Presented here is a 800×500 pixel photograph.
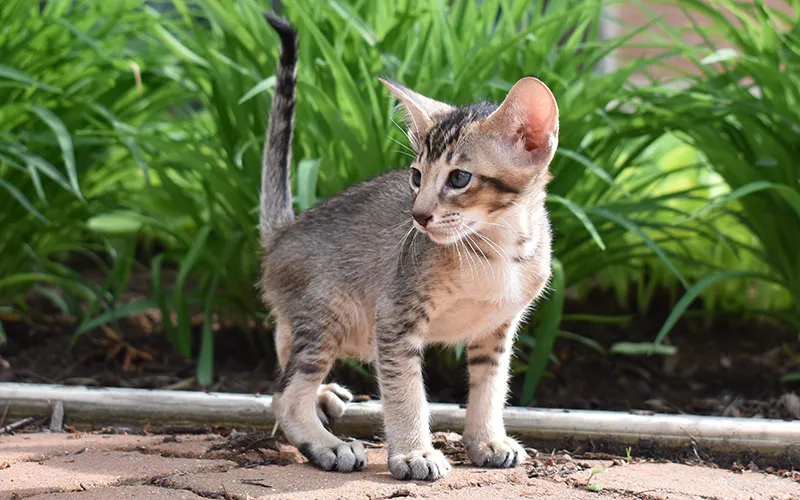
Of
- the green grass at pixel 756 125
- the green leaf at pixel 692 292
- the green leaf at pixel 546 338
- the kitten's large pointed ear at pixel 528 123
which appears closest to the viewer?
the kitten's large pointed ear at pixel 528 123

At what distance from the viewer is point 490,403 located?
294cm

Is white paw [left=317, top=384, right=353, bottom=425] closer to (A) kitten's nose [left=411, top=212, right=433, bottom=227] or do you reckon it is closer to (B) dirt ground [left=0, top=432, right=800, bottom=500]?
(B) dirt ground [left=0, top=432, right=800, bottom=500]

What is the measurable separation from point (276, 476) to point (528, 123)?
1162 millimetres

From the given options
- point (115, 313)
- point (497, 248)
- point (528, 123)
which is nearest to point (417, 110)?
point (528, 123)

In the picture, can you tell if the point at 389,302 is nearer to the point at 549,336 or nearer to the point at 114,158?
the point at 549,336

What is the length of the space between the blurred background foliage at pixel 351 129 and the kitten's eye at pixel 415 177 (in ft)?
2.23

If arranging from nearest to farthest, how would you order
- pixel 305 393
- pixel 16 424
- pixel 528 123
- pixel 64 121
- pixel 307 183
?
pixel 528 123
pixel 305 393
pixel 16 424
pixel 307 183
pixel 64 121

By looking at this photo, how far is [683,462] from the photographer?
115 inches

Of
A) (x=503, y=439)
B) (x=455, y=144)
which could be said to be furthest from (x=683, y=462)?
(x=455, y=144)

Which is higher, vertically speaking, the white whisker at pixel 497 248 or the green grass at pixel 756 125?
the green grass at pixel 756 125

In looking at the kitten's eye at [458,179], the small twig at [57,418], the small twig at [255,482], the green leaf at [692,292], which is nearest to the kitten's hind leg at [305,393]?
the small twig at [255,482]

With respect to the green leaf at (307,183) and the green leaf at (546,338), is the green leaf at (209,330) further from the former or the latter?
the green leaf at (546,338)

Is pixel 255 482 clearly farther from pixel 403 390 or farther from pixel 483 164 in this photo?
pixel 483 164

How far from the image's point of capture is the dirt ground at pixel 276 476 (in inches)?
96.7
